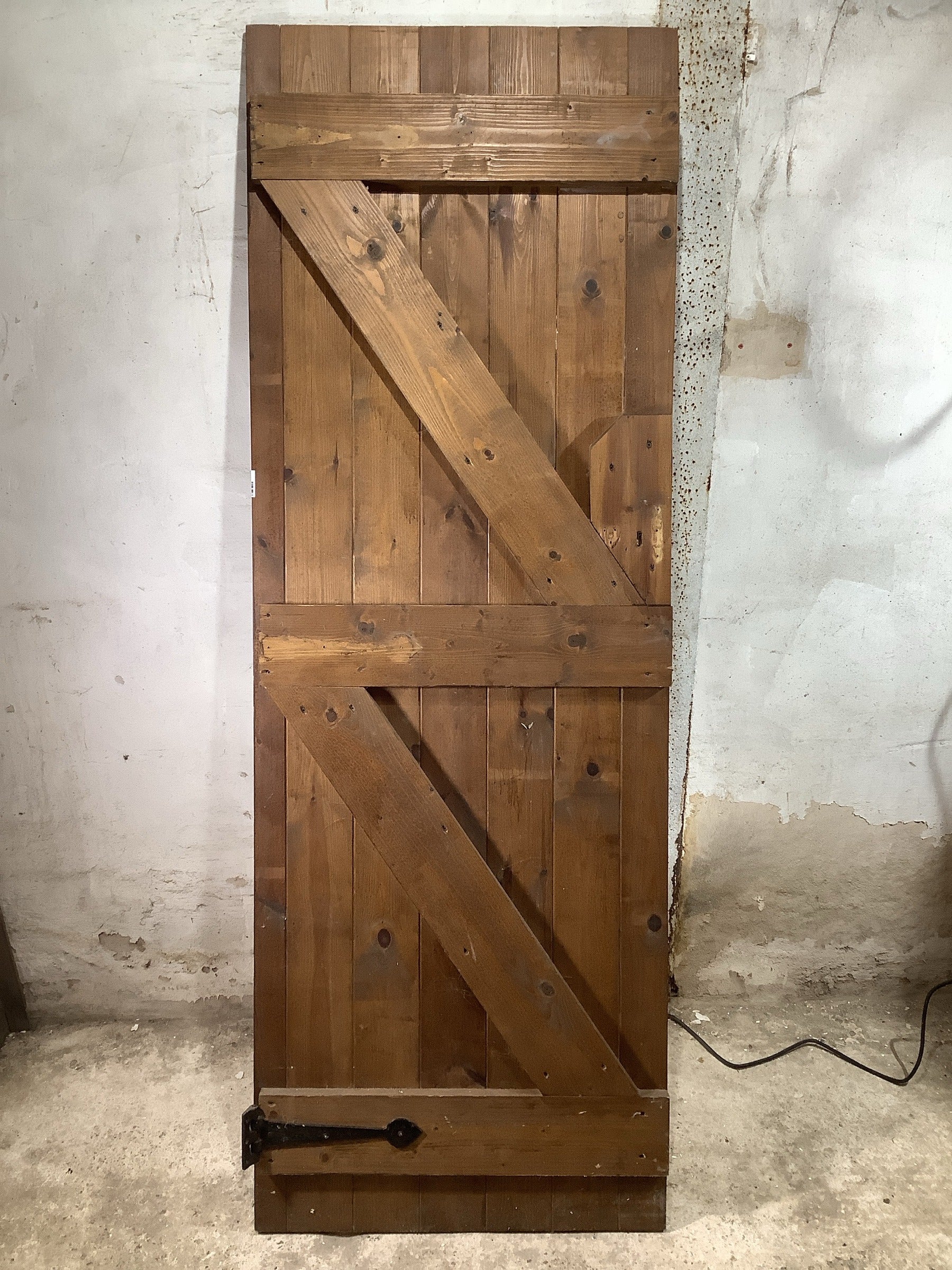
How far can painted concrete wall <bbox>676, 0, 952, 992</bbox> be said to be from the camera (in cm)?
181

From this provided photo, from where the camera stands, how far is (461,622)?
156cm

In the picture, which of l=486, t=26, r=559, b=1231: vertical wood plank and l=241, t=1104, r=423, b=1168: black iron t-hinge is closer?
l=486, t=26, r=559, b=1231: vertical wood plank

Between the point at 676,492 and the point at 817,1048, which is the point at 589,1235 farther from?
the point at 676,492

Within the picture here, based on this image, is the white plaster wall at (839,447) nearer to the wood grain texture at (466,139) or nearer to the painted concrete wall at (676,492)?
the painted concrete wall at (676,492)

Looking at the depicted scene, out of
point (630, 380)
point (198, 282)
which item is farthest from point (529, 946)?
A: point (198, 282)

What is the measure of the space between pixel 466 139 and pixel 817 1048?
2352mm

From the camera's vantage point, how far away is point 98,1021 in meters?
2.15

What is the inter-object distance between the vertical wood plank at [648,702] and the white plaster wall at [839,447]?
1.36 ft

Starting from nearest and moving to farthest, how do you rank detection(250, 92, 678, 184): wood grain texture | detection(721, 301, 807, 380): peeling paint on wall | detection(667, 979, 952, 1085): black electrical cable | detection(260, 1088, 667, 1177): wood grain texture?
detection(250, 92, 678, 184): wood grain texture, detection(260, 1088, 667, 1177): wood grain texture, detection(721, 301, 807, 380): peeling paint on wall, detection(667, 979, 952, 1085): black electrical cable

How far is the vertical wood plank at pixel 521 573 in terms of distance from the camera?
1.52 meters

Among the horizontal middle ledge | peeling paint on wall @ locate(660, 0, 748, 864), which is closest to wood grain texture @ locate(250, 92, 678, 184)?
peeling paint on wall @ locate(660, 0, 748, 864)

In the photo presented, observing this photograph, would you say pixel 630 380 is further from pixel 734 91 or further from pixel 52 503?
pixel 52 503

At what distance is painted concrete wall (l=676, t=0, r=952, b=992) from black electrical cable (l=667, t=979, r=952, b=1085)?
127 millimetres

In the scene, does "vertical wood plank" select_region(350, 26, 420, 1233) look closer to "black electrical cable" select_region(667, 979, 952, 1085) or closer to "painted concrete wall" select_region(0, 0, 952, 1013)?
"painted concrete wall" select_region(0, 0, 952, 1013)
